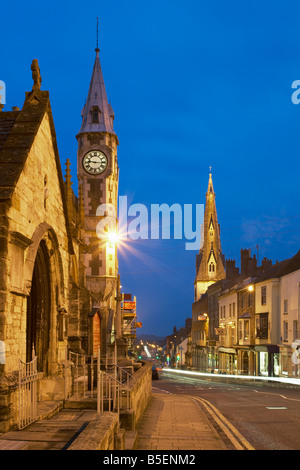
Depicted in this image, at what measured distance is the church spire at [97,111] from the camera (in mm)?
45875

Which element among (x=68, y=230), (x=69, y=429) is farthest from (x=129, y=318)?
(x=69, y=429)

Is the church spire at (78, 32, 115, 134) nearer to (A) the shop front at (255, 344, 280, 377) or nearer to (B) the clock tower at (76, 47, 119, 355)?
(B) the clock tower at (76, 47, 119, 355)

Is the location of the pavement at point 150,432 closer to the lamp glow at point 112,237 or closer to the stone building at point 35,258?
the stone building at point 35,258

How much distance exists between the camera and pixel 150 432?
12320 mm

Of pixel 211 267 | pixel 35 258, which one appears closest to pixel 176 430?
pixel 35 258

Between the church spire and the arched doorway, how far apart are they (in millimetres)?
33812

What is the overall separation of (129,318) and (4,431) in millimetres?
55458

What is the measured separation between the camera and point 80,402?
12.2 meters

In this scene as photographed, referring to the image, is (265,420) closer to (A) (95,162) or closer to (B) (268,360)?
(A) (95,162)

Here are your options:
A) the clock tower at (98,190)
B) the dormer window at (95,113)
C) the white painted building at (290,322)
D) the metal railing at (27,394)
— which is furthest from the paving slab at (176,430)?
the dormer window at (95,113)

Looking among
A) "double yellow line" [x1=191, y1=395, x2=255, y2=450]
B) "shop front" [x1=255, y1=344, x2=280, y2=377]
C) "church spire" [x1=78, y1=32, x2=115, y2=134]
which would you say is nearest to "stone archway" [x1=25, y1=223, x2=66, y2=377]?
"double yellow line" [x1=191, y1=395, x2=255, y2=450]

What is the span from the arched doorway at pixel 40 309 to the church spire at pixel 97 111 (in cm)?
3381

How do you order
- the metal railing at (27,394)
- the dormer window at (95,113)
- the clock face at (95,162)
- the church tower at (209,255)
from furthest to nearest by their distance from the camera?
the church tower at (209,255), the dormer window at (95,113), the clock face at (95,162), the metal railing at (27,394)
